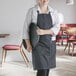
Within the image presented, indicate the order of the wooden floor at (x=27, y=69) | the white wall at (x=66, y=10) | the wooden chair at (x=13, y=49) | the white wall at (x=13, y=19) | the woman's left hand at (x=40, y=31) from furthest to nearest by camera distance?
1. the white wall at (x=66, y=10)
2. the white wall at (x=13, y=19)
3. the wooden chair at (x=13, y=49)
4. the wooden floor at (x=27, y=69)
5. the woman's left hand at (x=40, y=31)

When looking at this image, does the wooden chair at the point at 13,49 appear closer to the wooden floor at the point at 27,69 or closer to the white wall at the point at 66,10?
the wooden floor at the point at 27,69

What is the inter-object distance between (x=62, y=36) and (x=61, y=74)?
4422 millimetres

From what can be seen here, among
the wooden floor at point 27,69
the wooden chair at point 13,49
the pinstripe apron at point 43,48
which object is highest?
the pinstripe apron at point 43,48

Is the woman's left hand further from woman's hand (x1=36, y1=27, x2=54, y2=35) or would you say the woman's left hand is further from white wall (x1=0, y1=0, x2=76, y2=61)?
white wall (x1=0, y1=0, x2=76, y2=61)

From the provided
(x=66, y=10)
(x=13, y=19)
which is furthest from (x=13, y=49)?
(x=66, y=10)

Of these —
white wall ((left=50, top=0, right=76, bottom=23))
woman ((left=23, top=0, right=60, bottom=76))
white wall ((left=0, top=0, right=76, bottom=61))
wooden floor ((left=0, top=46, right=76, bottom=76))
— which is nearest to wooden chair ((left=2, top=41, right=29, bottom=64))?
wooden floor ((left=0, top=46, right=76, bottom=76))

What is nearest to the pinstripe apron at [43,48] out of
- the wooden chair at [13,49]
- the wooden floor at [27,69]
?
the wooden floor at [27,69]

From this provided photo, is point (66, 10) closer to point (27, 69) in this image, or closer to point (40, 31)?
point (27, 69)

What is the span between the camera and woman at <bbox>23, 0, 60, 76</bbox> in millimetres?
2139

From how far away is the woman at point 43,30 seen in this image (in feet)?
7.02

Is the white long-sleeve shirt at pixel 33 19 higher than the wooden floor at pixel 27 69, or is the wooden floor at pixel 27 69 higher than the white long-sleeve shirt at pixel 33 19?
the white long-sleeve shirt at pixel 33 19

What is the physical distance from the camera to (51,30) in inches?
85.1

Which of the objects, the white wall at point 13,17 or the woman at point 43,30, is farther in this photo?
the white wall at point 13,17

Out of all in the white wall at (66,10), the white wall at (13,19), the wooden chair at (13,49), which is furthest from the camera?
the white wall at (66,10)
